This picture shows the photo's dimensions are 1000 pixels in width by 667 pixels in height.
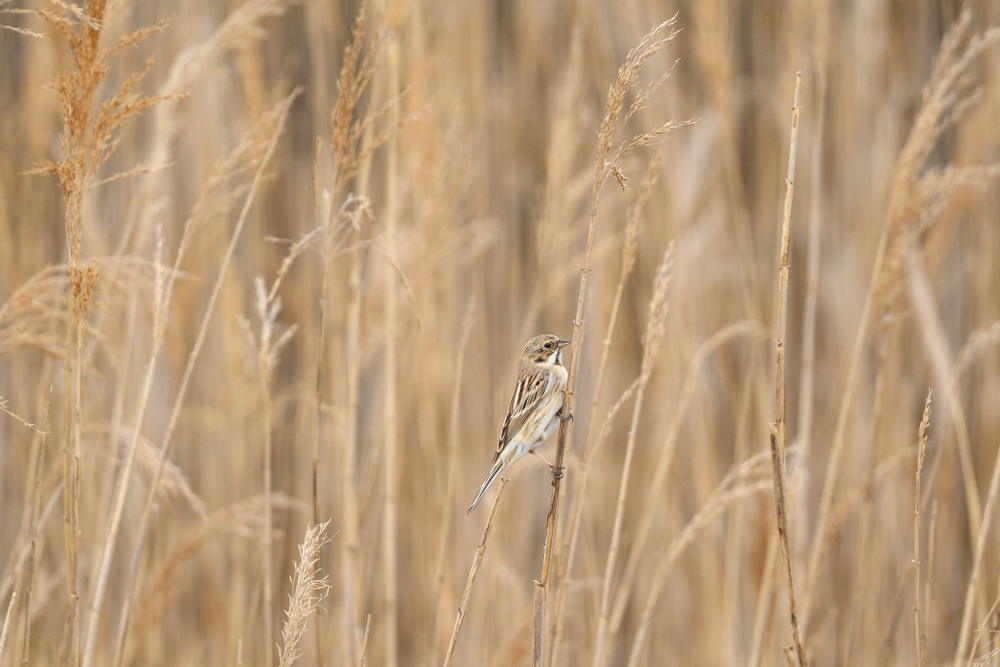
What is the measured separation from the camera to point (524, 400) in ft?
7.04

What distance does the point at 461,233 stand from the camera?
2760mm

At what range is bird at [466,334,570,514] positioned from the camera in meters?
2.10

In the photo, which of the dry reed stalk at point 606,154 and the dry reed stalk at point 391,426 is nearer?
the dry reed stalk at point 606,154

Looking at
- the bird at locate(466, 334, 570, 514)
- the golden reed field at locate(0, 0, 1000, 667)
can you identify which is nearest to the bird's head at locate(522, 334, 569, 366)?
the bird at locate(466, 334, 570, 514)

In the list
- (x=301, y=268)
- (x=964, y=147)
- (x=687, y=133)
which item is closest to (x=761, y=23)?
(x=687, y=133)

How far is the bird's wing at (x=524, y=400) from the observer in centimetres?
212

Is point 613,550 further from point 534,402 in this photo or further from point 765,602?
point 765,602

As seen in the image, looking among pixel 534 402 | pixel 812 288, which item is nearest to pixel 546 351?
pixel 534 402

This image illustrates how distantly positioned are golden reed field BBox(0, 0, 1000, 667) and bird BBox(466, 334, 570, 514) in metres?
A: 0.28

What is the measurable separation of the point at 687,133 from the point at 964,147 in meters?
1.04

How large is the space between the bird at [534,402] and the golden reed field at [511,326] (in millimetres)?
281

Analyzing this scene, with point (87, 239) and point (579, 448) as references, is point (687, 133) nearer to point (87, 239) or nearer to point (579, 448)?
point (579, 448)

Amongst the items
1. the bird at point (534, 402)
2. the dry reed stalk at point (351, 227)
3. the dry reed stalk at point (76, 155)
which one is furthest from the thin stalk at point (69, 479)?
the bird at point (534, 402)

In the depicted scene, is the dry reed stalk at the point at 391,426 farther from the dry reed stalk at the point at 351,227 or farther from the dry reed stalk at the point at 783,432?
the dry reed stalk at the point at 783,432
